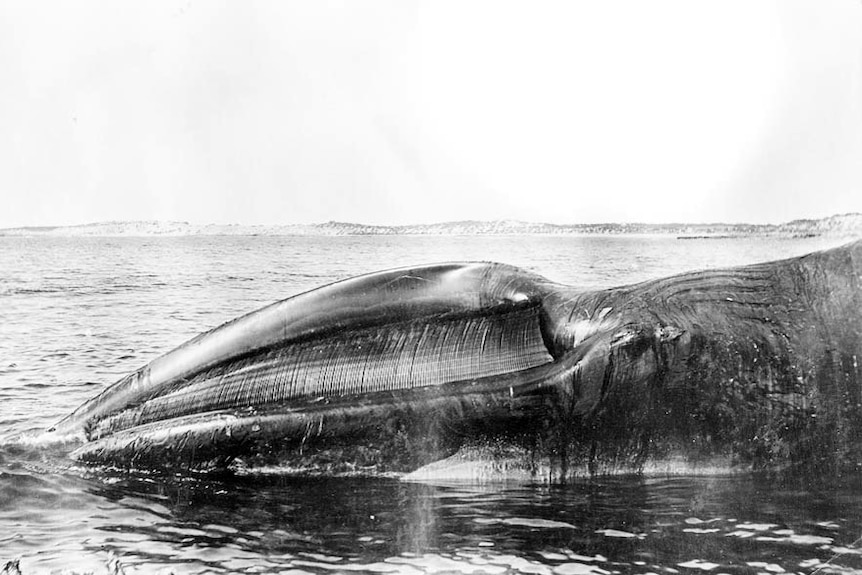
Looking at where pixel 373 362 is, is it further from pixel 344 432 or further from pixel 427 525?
pixel 427 525

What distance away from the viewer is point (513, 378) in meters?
4.59

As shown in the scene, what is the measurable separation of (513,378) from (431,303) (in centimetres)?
80

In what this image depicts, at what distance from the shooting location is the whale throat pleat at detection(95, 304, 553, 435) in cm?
494

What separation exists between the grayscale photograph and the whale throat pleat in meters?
0.02

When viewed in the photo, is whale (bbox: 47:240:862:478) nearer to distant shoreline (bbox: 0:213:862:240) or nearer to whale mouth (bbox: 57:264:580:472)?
whale mouth (bbox: 57:264:580:472)

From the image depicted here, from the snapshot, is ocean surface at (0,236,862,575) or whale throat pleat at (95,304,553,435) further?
whale throat pleat at (95,304,553,435)

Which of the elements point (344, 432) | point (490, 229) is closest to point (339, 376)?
point (344, 432)

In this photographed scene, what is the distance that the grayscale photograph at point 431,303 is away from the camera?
13.7 feet

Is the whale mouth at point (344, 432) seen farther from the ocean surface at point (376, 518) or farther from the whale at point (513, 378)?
the ocean surface at point (376, 518)

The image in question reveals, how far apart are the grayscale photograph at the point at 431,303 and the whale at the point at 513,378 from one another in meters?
0.02

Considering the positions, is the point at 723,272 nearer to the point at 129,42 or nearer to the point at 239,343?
the point at 239,343

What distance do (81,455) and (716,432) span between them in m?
4.02

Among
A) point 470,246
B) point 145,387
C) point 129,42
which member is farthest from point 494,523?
point 129,42

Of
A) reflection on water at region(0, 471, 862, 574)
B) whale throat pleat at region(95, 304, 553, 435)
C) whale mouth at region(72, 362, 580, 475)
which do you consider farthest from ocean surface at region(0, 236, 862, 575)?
whale throat pleat at region(95, 304, 553, 435)
